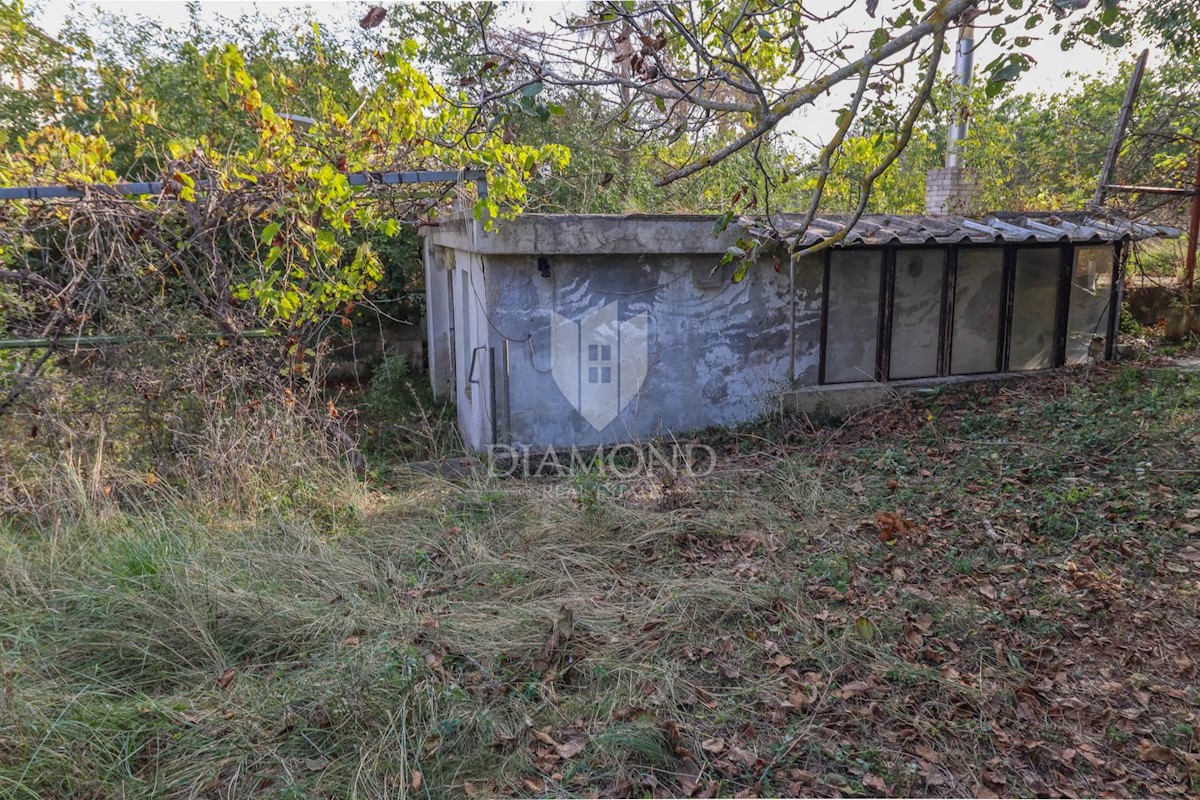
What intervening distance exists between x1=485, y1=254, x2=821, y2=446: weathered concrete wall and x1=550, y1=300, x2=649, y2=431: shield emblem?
4 centimetres

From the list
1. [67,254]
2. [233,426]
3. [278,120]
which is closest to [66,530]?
[233,426]

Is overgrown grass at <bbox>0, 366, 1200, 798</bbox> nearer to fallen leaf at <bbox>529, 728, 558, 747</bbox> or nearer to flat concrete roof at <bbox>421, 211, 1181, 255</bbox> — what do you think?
fallen leaf at <bbox>529, 728, 558, 747</bbox>

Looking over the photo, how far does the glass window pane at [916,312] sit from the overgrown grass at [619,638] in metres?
2.79

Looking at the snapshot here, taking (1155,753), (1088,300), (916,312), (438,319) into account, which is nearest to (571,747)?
(1155,753)

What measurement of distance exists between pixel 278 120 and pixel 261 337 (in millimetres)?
1772

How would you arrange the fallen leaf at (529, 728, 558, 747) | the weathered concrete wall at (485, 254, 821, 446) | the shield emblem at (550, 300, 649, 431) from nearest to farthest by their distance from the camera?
the fallen leaf at (529, 728, 558, 747)
the weathered concrete wall at (485, 254, 821, 446)
the shield emblem at (550, 300, 649, 431)

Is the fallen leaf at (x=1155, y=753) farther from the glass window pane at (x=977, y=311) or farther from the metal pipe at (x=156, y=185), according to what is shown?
the glass window pane at (x=977, y=311)

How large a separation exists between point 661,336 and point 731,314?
0.84 meters

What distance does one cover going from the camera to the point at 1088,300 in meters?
9.80

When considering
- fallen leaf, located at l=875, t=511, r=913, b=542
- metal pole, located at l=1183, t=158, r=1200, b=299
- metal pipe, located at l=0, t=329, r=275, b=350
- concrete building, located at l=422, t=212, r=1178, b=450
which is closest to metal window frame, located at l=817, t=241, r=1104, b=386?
concrete building, located at l=422, t=212, r=1178, b=450

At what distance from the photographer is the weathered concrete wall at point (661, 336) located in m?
7.52

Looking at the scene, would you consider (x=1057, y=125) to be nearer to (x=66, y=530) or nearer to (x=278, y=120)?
(x=278, y=120)

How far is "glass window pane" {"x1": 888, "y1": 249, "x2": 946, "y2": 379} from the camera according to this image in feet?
29.3

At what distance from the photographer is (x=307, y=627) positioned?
4164mm
